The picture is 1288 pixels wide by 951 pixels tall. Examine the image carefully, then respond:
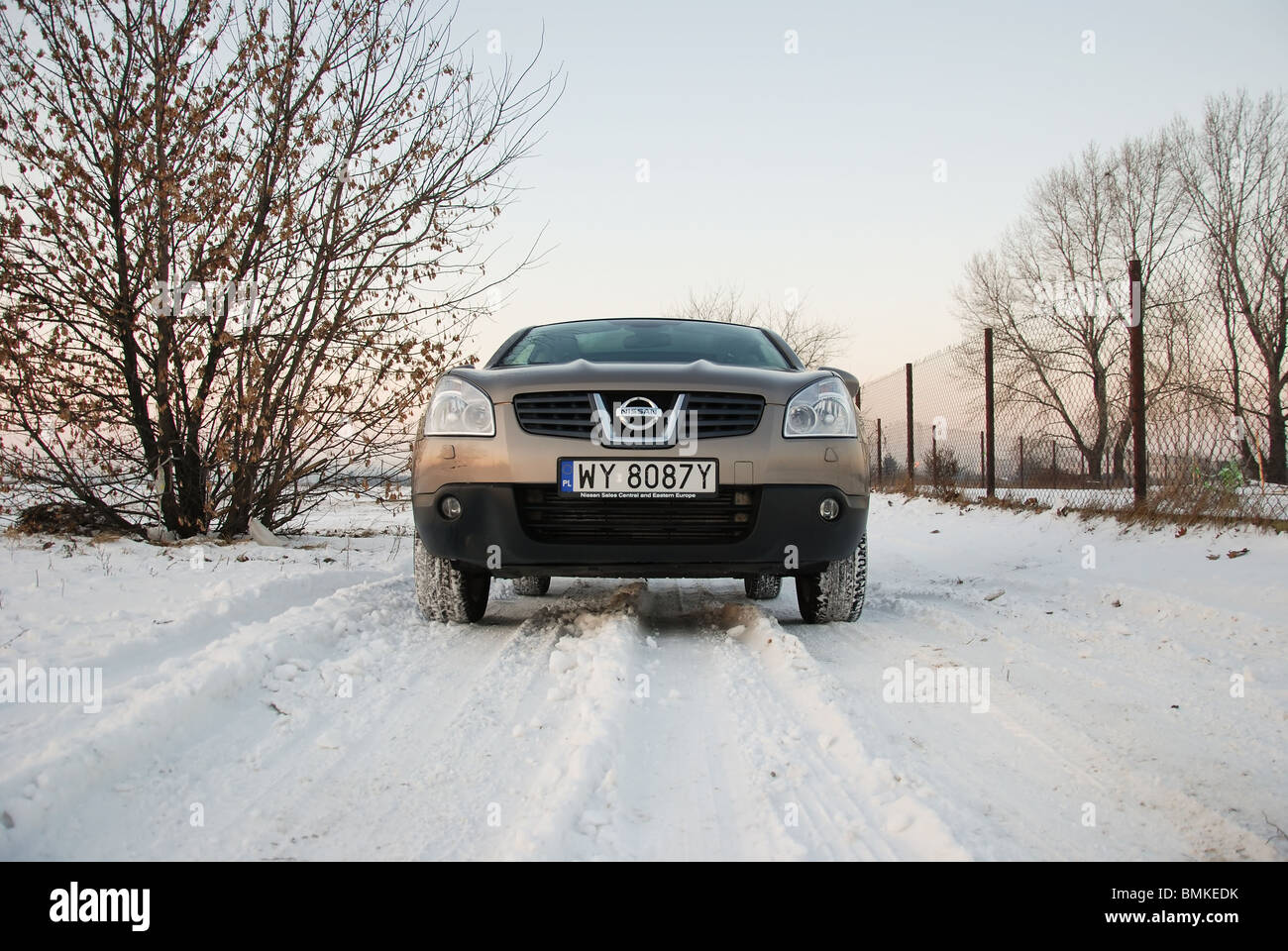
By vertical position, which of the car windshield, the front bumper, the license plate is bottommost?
the front bumper

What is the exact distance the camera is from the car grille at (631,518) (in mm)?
3229

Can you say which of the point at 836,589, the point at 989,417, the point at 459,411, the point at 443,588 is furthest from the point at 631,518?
the point at 989,417

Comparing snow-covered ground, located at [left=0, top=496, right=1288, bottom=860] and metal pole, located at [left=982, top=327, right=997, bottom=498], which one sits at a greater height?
metal pole, located at [left=982, top=327, right=997, bottom=498]

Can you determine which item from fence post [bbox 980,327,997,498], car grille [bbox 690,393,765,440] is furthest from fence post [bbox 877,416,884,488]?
car grille [bbox 690,393,765,440]

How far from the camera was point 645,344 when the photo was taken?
173 inches

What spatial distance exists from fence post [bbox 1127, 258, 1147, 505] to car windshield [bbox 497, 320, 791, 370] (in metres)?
3.65

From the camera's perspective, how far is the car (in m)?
3.22

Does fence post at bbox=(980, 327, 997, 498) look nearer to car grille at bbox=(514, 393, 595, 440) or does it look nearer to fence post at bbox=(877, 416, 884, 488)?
fence post at bbox=(877, 416, 884, 488)

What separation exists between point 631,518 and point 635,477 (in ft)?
0.54

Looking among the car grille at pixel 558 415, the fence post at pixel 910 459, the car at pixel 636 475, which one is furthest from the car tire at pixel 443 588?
the fence post at pixel 910 459

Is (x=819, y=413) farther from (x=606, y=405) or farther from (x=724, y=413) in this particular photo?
(x=606, y=405)
